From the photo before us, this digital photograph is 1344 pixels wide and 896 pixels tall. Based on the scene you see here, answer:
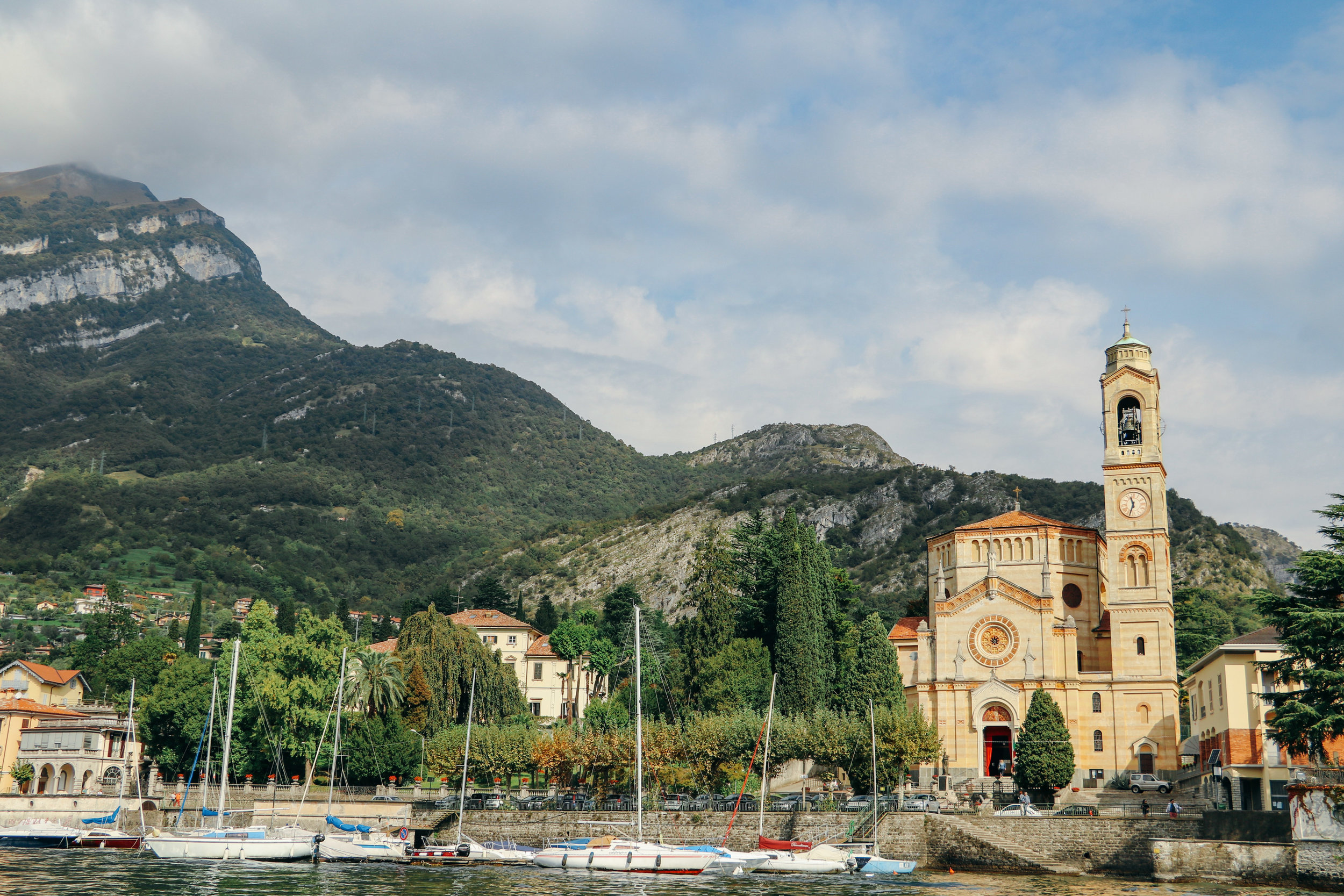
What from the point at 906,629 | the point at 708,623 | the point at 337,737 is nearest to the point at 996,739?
the point at 906,629

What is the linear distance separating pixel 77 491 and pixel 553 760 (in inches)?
6407

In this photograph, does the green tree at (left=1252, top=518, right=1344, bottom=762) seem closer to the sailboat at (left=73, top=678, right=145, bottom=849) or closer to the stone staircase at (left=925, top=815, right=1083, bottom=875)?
the stone staircase at (left=925, top=815, right=1083, bottom=875)

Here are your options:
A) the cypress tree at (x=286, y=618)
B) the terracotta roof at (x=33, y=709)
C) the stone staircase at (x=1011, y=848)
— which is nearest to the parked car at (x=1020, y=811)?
the stone staircase at (x=1011, y=848)

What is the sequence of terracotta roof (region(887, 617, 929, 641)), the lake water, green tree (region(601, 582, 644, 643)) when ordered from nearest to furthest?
the lake water → terracotta roof (region(887, 617, 929, 641)) → green tree (region(601, 582, 644, 643))

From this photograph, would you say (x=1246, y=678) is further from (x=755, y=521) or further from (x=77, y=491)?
(x=77, y=491)

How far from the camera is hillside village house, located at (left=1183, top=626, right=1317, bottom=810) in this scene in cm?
5278

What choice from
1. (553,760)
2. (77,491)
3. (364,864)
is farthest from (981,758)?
(77,491)

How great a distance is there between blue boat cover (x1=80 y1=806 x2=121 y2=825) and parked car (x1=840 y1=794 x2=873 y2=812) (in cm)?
4227

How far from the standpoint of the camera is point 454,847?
5784cm

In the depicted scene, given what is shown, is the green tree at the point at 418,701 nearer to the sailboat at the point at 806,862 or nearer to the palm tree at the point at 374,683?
the palm tree at the point at 374,683

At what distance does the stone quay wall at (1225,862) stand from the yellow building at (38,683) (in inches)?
3241

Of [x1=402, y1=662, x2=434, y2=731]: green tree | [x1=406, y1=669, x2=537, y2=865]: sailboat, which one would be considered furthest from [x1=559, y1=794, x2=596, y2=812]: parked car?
[x1=402, y1=662, x2=434, y2=731]: green tree

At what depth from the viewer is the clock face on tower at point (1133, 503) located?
74.5 meters

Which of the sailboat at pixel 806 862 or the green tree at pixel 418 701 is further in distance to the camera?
the green tree at pixel 418 701
